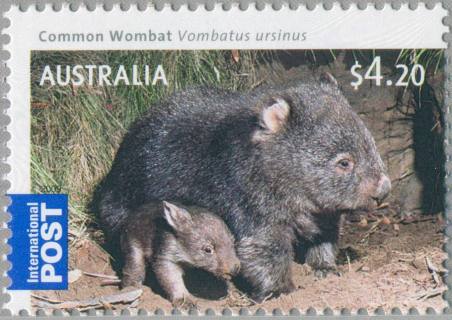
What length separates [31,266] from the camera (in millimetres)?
8156

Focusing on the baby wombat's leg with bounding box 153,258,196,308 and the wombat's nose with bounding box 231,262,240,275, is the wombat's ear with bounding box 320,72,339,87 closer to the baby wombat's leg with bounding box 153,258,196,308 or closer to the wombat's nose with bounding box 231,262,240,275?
the wombat's nose with bounding box 231,262,240,275

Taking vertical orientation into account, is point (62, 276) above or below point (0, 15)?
below

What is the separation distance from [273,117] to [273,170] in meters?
0.41

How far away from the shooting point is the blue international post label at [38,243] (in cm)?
815

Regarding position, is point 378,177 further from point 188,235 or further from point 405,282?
point 188,235

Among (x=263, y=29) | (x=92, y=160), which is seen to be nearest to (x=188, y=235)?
(x=92, y=160)

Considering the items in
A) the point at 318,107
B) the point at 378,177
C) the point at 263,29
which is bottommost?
the point at 378,177

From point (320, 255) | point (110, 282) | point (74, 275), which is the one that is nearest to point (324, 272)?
point (320, 255)

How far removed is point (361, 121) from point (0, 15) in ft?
9.59

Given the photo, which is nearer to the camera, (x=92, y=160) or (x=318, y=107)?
(x=318, y=107)

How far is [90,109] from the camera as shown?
339 inches

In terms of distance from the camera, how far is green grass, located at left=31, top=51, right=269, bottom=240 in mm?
8258

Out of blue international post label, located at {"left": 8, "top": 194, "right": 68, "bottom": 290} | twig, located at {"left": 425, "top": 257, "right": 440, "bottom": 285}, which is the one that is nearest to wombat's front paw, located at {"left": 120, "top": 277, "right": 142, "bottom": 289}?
blue international post label, located at {"left": 8, "top": 194, "right": 68, "bottom": 290}

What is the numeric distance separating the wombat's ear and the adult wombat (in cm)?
1
